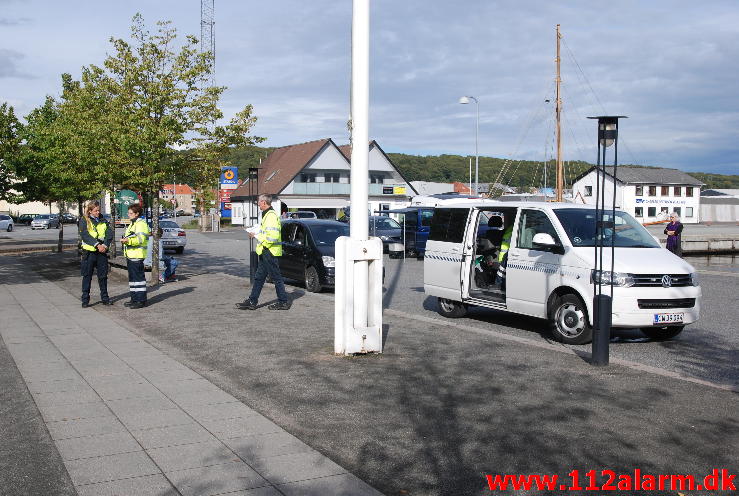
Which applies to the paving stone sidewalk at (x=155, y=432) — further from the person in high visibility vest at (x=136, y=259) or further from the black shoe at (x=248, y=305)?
the person in high visibility vest at (x=136, y=259)

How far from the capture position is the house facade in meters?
71.2

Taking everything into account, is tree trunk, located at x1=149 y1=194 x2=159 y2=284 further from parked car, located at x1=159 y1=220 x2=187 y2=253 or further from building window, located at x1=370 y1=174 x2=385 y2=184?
building window, located at x1=370 y1=174 x2=385 y2=184

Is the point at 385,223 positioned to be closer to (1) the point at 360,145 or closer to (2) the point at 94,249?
(2) the point at 94,249

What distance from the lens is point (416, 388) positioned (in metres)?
6.93

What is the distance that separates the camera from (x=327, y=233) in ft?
57.0

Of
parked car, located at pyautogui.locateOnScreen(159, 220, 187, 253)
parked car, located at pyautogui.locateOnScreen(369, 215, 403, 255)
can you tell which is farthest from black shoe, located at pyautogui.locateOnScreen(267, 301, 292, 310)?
parked car, located at pyautogui.locateOnScreen(159, 220, 187, 253)

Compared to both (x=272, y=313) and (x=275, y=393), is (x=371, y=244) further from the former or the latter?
(x=272, y=313)

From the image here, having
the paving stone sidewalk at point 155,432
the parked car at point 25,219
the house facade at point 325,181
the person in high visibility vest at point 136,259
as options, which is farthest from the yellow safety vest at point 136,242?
the parked car at point 25,219

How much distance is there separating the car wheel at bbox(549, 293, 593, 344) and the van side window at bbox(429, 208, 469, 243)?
7.03 ft

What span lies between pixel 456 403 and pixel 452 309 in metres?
5.64

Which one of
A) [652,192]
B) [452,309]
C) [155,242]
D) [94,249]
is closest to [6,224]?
[155,242]

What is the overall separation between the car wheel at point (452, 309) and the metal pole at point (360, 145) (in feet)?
12.6

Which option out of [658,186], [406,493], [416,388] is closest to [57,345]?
[416,388]

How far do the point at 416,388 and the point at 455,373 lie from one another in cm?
72
